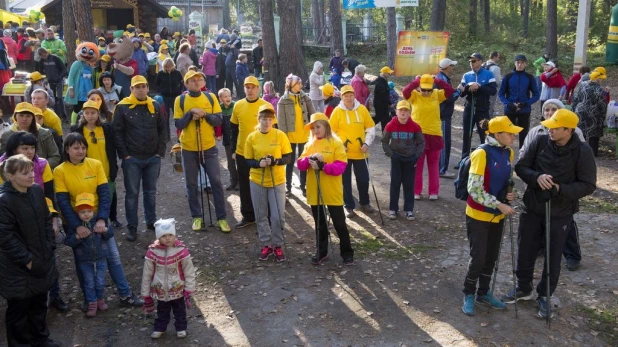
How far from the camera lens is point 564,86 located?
49.2 feet

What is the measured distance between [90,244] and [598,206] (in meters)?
7.55

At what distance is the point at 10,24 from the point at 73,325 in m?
22.8

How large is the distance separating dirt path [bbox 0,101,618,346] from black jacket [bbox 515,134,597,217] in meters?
1.16

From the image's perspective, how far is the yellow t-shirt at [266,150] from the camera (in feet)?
25.1

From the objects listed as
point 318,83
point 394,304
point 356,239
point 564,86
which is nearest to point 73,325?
point 394,304

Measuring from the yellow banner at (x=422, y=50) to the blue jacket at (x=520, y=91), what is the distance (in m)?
6.85

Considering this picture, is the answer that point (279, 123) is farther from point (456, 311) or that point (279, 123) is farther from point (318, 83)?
point (318, 83)

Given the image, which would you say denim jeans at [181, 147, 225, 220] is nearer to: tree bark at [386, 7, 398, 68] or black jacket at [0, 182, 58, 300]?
black jacket at [0, 182, 58, 300]

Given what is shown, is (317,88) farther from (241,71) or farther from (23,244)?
(23,244)

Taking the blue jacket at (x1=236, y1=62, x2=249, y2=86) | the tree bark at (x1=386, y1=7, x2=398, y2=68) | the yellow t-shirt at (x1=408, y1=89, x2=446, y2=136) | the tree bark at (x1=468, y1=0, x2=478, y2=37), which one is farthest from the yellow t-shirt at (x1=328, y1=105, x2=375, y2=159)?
the tree bark at (x1=468, y1=0, x2=478, y2=37)

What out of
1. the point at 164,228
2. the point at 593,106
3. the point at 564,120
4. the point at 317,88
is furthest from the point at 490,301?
the point at 317,88

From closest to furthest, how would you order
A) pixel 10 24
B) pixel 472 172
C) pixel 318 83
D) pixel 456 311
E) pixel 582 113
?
pixel 472 172 < pixel 456 311 < pixel 582 113 < pixel 318 83 < pixel 10 24

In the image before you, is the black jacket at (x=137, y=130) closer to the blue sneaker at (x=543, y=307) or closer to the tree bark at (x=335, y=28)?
the blue sneaker at (x=543, y=307)

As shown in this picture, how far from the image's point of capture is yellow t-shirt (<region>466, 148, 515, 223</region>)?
591cm
